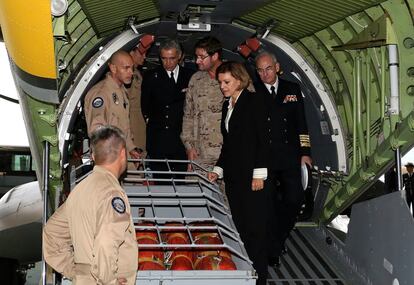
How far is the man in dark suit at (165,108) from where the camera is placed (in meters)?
6.49

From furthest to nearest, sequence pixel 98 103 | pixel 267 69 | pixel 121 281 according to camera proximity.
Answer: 1. pixel 267 69
2. pixel 98 103
3. pixel 121 281

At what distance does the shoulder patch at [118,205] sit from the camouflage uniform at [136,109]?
10.7 feet

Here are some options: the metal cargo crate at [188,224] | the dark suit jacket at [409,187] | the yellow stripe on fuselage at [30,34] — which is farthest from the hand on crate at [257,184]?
the dark suit jacket at [409,187]

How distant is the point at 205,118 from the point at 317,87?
1133mm

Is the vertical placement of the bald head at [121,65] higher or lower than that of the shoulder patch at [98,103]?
higher

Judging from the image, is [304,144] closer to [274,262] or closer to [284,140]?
[284,140]

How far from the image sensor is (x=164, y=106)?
652cm

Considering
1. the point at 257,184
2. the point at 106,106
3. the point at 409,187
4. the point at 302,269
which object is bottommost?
the point at 302,269

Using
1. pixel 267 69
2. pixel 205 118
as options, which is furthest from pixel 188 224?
pixel 267 69

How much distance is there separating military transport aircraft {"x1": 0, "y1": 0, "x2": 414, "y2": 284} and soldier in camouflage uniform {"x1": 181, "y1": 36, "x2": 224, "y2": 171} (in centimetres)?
36

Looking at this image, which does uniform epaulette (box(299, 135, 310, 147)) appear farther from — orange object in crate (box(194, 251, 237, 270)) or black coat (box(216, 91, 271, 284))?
orange object in crate (box(194, 251, 237, 270))

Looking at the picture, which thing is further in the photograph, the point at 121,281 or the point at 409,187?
the point at 409,187

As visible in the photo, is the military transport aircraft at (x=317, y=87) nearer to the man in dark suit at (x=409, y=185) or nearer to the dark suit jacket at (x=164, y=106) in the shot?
the dark suit jacket at (x=164, y=106)

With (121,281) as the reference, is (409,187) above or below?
above
